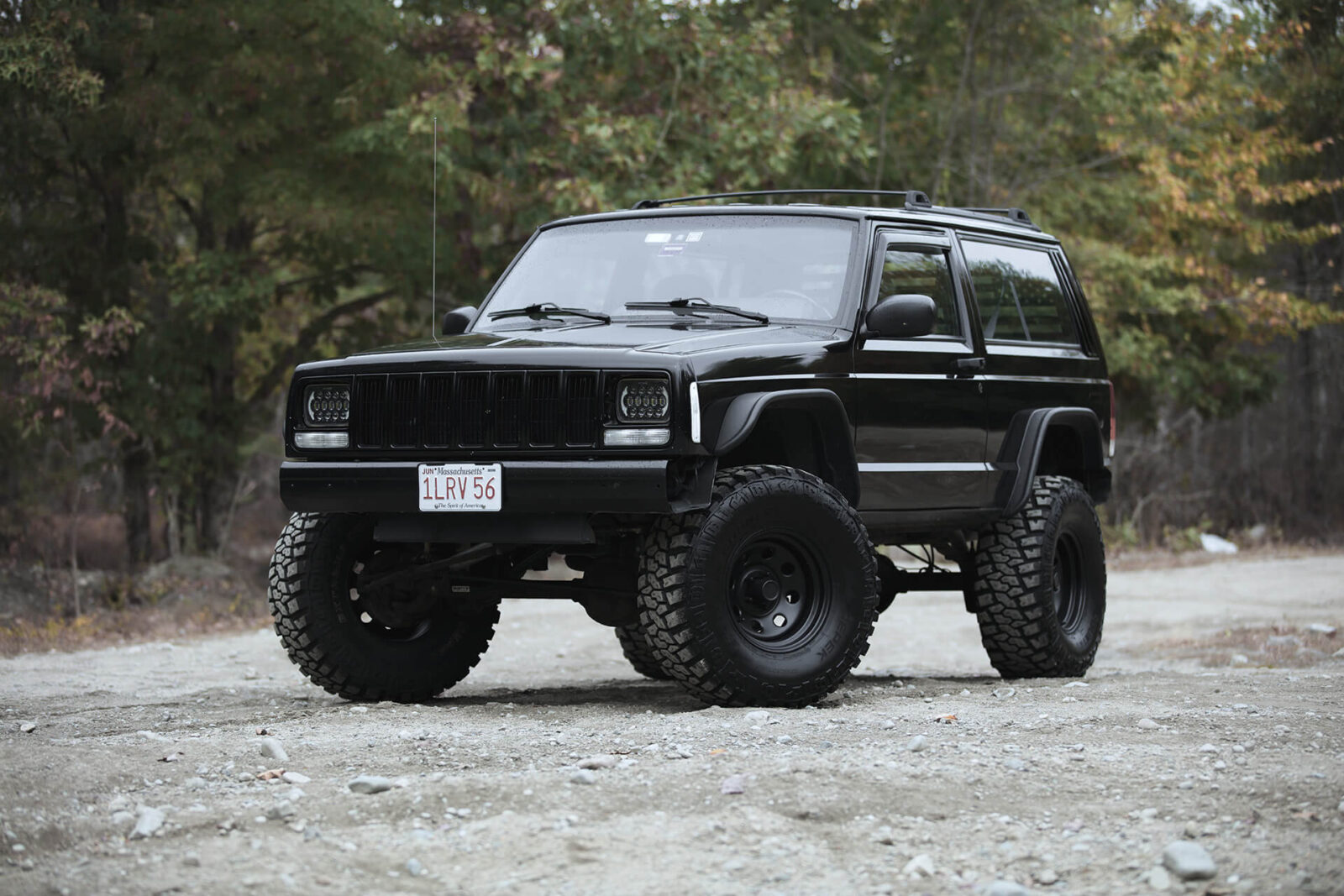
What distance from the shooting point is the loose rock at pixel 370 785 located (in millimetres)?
Result: 4707

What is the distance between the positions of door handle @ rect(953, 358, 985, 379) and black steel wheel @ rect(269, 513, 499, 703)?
94.7 inches

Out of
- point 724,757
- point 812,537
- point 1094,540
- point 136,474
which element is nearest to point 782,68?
point 136,474

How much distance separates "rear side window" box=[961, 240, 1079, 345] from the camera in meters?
8.16

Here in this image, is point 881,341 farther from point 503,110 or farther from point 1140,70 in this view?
point 1140,70

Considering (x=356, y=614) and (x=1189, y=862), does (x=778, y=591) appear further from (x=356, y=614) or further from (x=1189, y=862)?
(x=1189, y=862)

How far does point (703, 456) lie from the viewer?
6.11m

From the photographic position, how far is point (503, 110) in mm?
18203

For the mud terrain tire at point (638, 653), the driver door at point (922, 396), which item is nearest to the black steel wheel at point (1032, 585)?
the driver door at point (922, 396)

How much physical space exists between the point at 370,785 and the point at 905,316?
125 inches

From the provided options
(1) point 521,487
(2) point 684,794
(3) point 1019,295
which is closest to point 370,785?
(2) point 684,794

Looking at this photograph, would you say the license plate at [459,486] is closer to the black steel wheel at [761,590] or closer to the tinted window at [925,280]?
the black steel wheel at [761,590]

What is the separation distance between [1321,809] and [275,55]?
1309 cm

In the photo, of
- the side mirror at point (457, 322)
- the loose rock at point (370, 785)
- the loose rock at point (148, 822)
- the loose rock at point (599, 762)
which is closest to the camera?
the loose rock at point (148, 822)

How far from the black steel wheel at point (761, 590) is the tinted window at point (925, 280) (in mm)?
1310
